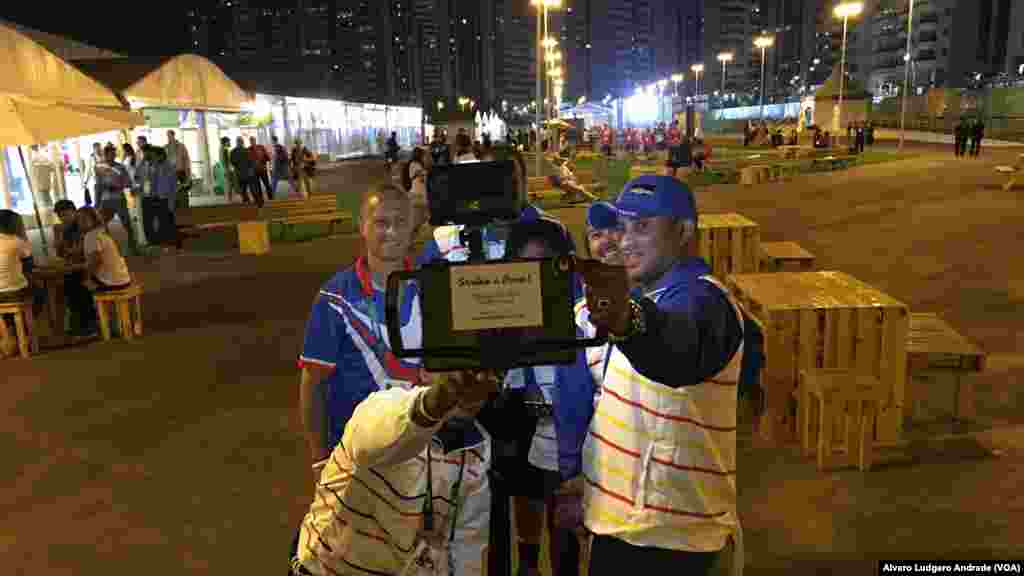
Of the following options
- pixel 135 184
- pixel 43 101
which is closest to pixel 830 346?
pixel 43 101

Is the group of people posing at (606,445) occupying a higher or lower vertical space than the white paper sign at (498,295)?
lower

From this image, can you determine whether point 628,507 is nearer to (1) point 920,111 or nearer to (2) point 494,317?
(2) point 494,317

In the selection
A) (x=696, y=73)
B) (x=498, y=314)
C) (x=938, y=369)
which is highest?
(x=696, y=73)

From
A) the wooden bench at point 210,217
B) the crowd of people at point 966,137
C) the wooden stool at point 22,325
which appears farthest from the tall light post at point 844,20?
the wooden stool at point 22,325

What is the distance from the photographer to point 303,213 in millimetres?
15781

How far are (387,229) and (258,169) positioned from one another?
59.1 ft

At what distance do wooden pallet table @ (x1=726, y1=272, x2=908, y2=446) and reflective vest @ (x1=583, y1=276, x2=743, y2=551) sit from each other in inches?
131

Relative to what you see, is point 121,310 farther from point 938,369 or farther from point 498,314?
point 498,314

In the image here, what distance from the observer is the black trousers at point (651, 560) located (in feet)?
6.24

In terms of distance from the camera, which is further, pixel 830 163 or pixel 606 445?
pixel 830 163

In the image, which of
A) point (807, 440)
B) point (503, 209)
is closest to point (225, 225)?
point (807, 440)

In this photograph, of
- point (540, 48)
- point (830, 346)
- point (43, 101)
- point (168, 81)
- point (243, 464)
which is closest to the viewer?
point (830, 346)

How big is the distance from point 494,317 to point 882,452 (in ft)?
14.3

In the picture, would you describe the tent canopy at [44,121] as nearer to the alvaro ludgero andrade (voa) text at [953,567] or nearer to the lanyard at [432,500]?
the lanyard at [432,500]
